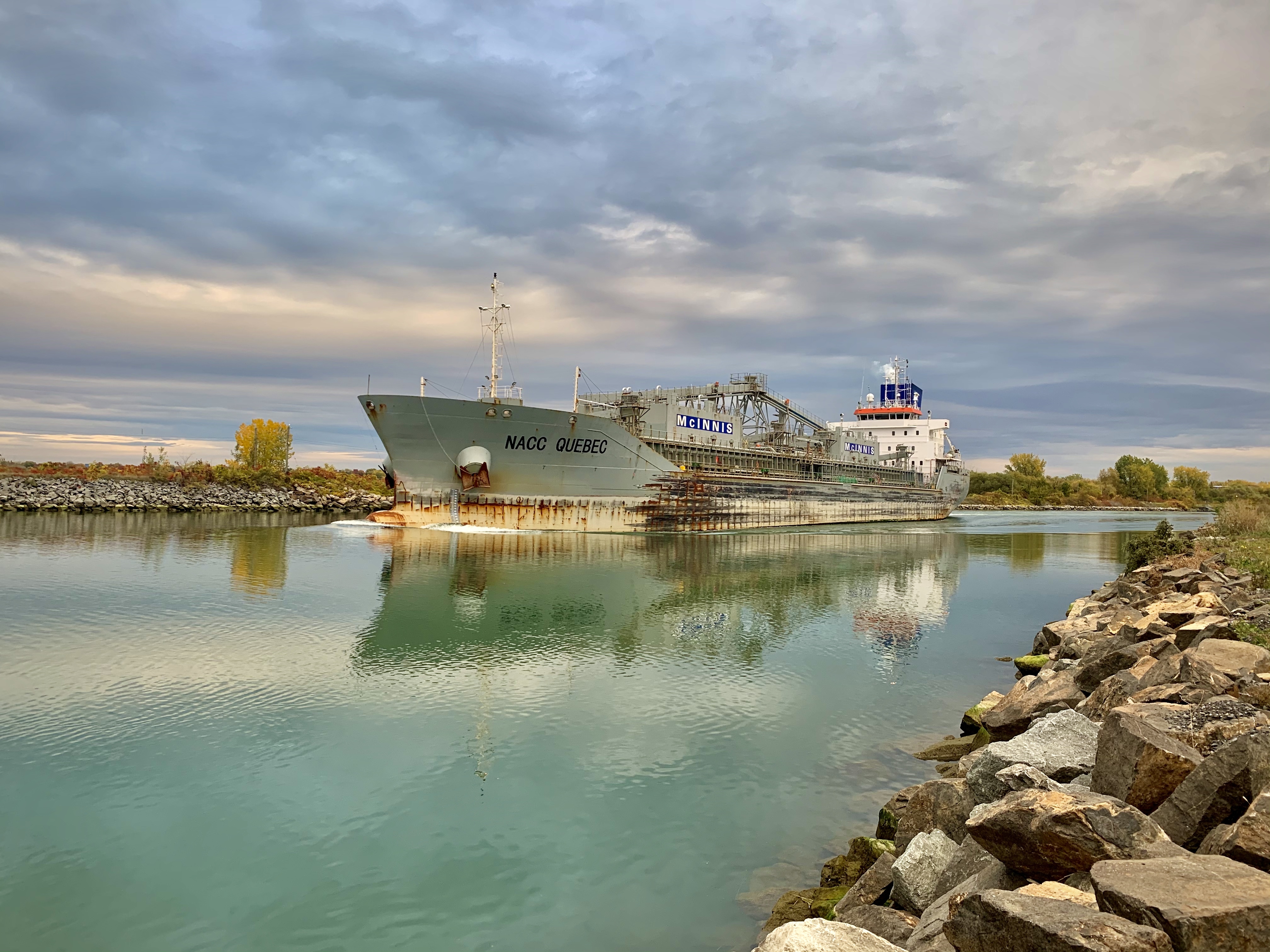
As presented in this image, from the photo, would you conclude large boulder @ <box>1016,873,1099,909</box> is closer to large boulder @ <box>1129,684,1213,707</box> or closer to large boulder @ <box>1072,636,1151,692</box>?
large boulder @ <box>1129,684,1213,707</box>

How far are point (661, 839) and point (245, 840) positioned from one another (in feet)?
12.9

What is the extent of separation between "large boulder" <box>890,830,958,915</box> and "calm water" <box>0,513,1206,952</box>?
131cm

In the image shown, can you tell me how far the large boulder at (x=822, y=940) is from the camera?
3.78 m

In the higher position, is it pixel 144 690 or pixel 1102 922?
pixel 1102 922

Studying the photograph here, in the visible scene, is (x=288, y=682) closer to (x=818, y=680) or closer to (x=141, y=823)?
(x=141, y=823)

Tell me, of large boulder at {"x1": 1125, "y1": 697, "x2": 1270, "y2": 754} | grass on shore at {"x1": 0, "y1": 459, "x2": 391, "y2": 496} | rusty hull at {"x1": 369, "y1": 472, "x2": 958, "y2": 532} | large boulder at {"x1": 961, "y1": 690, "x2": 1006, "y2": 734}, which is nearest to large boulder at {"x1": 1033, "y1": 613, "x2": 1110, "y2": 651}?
large boulder at {"x1": 961, "y1": 690, "x2": 1006, "y2": 734}

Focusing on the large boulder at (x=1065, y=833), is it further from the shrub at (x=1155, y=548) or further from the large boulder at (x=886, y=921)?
the shrub at (x=1155, y=548)

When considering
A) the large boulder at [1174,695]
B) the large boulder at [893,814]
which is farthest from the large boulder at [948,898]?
the large boulder at [1174,695]

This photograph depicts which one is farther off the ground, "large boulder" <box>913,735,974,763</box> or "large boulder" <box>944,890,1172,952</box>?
"large boulder" <box>944,890,1172,952</box>

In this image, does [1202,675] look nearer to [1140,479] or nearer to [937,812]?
[937,812]

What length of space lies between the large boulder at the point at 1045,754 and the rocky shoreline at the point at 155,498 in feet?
189

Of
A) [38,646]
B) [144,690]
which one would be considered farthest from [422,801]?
[38,646]

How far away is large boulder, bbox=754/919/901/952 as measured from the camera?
378cm

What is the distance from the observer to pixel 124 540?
30906mm
